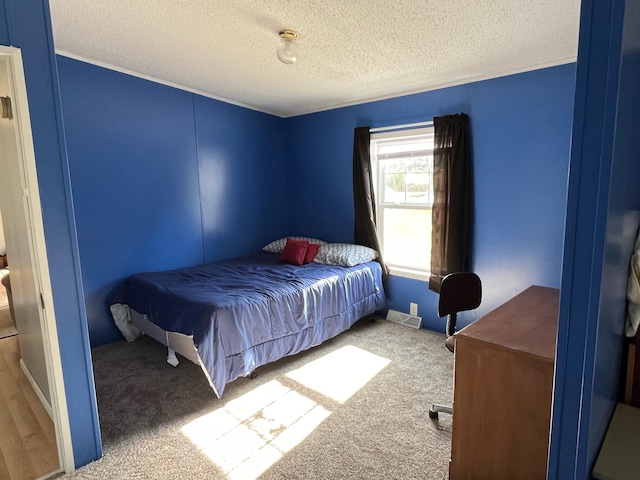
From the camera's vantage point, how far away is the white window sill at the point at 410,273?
141 inches

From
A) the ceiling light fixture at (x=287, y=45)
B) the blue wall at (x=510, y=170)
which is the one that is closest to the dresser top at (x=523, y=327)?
the blue wall at (x=510, y=170)

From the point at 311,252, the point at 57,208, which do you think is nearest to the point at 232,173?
the point at 311,252

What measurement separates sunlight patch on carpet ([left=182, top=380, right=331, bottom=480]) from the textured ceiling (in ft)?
7.77

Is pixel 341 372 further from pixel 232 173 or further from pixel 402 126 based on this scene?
pixel 232 173

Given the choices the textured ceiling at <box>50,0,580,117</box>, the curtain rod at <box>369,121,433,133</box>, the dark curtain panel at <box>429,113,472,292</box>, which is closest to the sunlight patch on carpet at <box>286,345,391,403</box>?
the dark curtain panel at <box>429,113,472,292</box>

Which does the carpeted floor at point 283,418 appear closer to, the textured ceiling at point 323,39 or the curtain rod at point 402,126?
the curtain rod at point 402,126

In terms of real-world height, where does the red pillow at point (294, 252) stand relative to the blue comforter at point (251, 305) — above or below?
above

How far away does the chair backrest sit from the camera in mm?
2162

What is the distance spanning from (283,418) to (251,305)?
30.0 inches

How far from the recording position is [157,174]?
338cm

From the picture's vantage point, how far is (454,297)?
2.20 metres

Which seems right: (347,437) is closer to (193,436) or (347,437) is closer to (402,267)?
(193,436)

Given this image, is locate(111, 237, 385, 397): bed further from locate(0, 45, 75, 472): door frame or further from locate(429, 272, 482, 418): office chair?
locate(429, 272, 482, 418): office chair

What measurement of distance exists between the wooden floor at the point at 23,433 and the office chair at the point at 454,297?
2.13m
